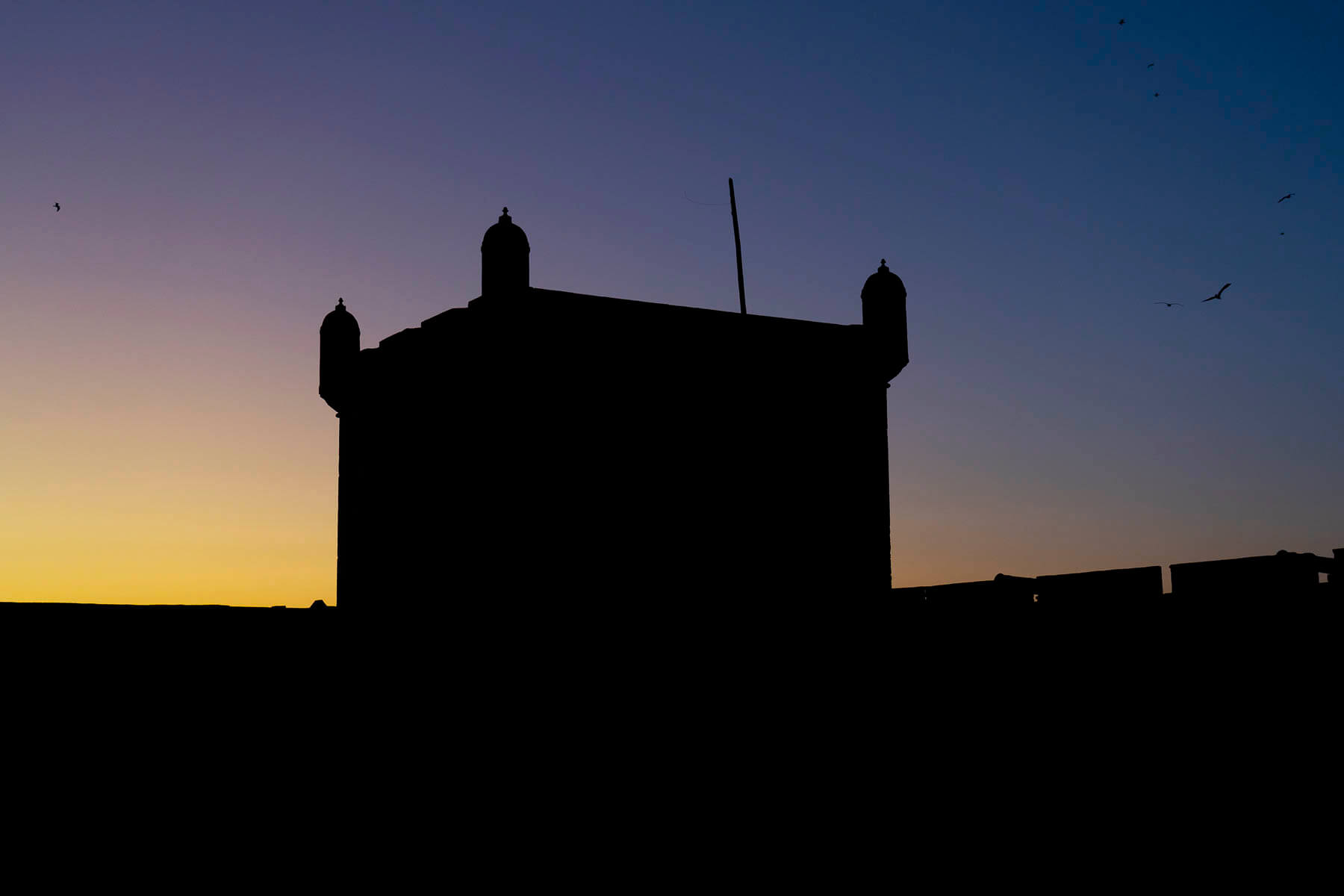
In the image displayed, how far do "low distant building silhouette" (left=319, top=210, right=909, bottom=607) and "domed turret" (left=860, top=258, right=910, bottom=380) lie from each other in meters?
0.04

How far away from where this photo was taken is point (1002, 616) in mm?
13688

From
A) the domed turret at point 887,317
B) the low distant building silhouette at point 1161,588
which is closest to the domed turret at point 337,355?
the domed turret at point 887,317

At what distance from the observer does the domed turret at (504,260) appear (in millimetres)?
18266

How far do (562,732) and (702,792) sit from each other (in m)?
1.84

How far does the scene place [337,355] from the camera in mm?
20875

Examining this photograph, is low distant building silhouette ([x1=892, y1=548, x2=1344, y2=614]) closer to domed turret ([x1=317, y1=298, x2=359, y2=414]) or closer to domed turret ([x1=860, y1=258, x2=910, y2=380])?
domed turret ([x1=860, y1=258, x2=910, y2=380])

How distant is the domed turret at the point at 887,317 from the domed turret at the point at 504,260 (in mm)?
5130

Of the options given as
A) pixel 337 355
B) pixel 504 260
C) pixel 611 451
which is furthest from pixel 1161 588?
pixel 337 355

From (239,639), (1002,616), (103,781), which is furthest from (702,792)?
(103,781)

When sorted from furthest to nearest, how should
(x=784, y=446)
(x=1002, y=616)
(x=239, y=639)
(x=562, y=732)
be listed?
(x=784, y=446)
(x=562, y=732)
(x=239, y=639)
(x=1002, y=616)

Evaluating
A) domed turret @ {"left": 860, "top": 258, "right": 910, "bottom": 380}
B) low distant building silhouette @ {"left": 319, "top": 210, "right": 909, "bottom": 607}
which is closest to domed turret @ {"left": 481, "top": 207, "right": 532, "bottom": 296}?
low distant building silhouette @ {"left": 319, "top": 210, "right": 909, "bottom": 607}

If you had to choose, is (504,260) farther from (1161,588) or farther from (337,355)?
(1161,588)

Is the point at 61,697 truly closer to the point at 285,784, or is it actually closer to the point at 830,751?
the point at 285,784

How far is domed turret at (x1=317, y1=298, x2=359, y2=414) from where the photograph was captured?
20.6 meters
